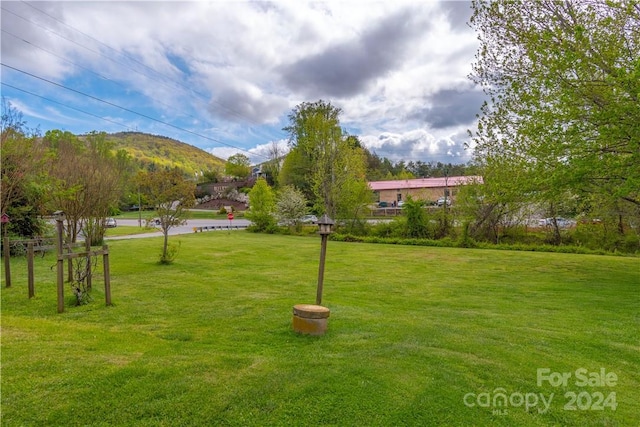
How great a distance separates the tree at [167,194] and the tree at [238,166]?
5953cm

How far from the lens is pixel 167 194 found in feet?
40.1

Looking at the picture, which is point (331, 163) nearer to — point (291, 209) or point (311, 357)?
point (291, 209)

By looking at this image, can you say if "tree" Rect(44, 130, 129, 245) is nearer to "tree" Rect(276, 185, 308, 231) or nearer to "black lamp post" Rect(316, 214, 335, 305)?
"black lamp post" Rect(316, 214, 335, 305)

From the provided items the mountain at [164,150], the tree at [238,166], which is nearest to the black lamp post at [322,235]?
the tree at [238,166]

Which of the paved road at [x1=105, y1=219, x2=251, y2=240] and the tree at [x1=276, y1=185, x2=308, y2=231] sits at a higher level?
the tree at [x1=276, y1=185, x2=308, y2=231]

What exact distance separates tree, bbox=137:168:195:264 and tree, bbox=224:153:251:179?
59.5 m

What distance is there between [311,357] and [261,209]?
25694 millimetres

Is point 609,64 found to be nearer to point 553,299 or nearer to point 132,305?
point 553,299

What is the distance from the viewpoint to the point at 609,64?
29.9 ft

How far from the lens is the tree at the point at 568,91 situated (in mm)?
8570

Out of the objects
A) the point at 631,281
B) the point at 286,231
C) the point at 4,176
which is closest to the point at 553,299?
the point at 631,281

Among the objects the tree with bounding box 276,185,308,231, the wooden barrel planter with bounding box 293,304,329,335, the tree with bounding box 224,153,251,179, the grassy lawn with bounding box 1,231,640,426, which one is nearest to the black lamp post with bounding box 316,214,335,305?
the grassy lawn with bounding box 1,231,640,426

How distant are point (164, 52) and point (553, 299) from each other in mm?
18816

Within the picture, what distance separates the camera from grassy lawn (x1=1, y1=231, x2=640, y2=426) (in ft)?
9.41
